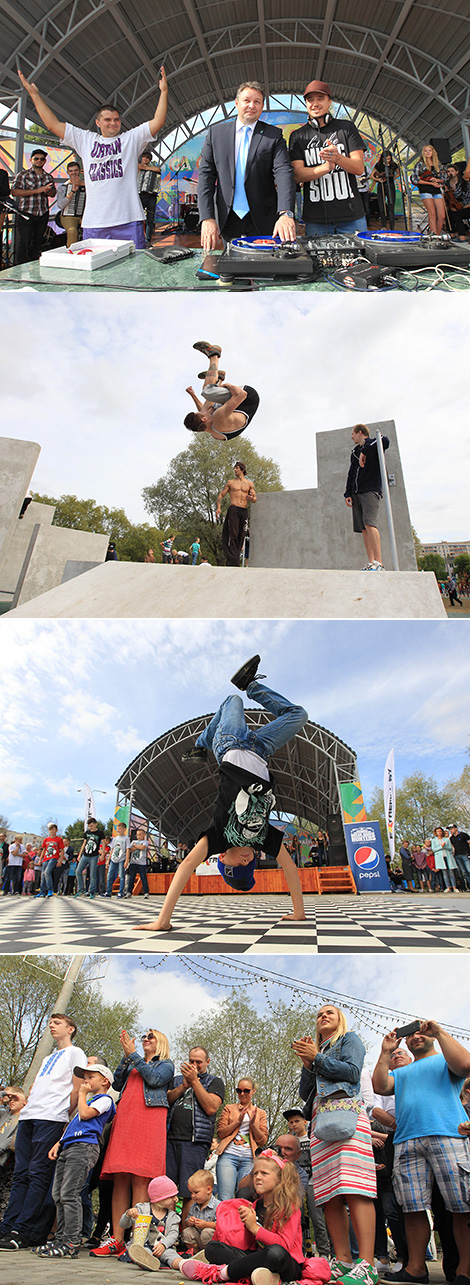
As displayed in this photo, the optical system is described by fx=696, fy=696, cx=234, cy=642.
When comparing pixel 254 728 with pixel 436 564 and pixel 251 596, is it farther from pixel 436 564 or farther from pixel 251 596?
pixel 436 564

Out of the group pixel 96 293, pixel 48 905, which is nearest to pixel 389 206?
pixel 96 293

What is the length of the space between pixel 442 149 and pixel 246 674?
11.8m

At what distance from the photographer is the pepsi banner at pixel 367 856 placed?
21.2 feet

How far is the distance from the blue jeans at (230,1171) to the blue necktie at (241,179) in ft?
28.0

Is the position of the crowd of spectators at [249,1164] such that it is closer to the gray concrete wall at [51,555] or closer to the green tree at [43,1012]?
the green tree at [43,1012]

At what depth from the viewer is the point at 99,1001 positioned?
602 cm

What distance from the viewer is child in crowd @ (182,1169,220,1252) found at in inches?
131

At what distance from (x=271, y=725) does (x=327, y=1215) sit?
2.68 meters

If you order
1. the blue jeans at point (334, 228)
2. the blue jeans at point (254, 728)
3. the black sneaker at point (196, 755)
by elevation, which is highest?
the blue jeans at point (334, 228)

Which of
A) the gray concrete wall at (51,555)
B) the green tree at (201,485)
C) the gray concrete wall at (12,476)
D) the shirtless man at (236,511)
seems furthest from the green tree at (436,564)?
the gray concrete wall at (12,476)

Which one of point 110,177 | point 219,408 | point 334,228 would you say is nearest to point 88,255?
point 110,177

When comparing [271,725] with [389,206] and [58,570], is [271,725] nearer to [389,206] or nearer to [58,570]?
[58,570]

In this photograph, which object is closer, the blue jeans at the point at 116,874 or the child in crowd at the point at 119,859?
the child in crowd at the point at 119,859

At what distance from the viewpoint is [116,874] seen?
6746mm
